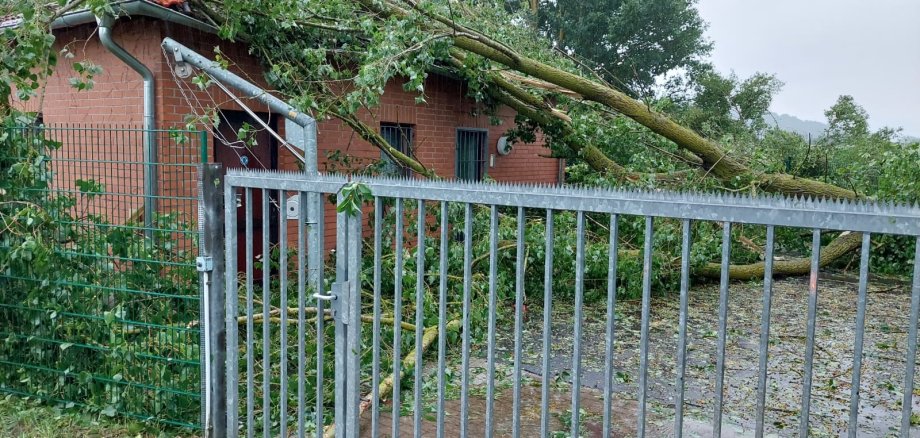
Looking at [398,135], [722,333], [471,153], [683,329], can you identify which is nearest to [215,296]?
[683,329]

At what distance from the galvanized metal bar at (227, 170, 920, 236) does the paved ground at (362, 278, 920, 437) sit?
1798mm

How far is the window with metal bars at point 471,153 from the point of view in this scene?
39.3ft

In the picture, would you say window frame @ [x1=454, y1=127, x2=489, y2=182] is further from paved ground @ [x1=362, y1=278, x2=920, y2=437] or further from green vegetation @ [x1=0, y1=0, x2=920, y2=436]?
paved ground @ [x1=362, y1=278, x2=920, y2=437]

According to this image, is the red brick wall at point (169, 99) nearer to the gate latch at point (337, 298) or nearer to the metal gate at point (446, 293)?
the metal gate at point (446, 293)

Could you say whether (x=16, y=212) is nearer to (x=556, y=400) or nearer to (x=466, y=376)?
(x=466, y=376)

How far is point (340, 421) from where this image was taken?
3.32 meters

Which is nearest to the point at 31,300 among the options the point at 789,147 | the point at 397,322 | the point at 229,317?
the point at 229,317

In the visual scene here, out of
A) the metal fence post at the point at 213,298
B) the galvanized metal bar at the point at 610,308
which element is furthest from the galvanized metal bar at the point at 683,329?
the metal fence post at the point at 213,298

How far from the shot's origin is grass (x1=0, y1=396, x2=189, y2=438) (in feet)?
13.6

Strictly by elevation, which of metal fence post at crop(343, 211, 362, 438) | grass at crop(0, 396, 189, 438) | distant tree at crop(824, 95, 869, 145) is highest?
distant tree at crop(824, 95, 869, 145)

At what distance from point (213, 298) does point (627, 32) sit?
2933 centimetres

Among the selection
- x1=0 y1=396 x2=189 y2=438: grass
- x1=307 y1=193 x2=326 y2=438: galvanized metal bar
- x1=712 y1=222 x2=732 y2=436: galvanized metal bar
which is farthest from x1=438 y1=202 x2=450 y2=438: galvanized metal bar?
x1=0 y1=396 x2=189 y2=438: grass

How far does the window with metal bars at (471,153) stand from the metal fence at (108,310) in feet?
25.2

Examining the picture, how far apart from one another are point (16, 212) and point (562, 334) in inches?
176
